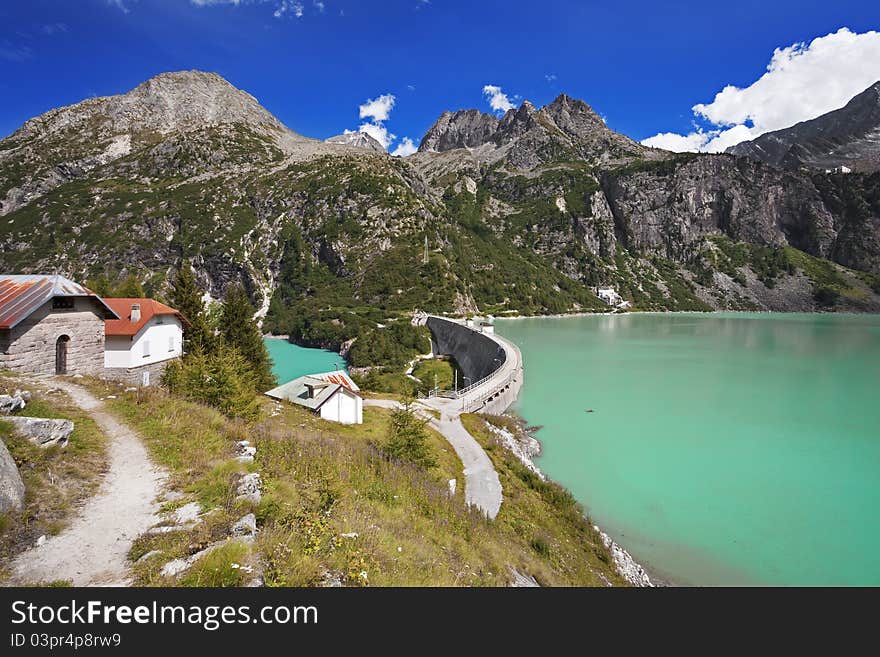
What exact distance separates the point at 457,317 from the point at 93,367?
97622 millimetres

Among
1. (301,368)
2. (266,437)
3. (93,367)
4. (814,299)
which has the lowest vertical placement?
(301,368)

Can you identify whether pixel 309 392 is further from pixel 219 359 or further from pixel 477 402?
pixel 477 402

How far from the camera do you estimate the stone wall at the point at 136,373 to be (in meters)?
19.6

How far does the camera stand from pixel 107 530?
6.39m

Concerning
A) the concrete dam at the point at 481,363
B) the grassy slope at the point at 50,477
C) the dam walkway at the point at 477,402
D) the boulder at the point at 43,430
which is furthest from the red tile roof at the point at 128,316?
the concrete dam at the point at 481,363

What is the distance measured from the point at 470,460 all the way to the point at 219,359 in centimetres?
1285

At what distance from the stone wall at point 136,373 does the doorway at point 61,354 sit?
260cm

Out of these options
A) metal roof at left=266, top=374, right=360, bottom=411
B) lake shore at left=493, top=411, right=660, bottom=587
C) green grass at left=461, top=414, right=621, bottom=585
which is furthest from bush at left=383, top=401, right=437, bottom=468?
lake shore at left=493, top=411, right=660, bottom=587

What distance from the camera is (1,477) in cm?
627

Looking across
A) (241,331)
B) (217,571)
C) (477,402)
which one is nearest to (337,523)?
(217,571)

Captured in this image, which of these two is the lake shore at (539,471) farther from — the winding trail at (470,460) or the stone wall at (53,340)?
the stone wall at (53,340)
